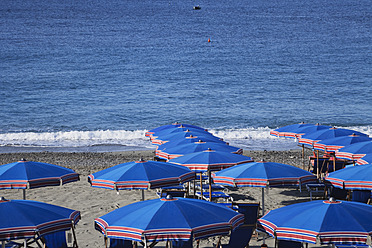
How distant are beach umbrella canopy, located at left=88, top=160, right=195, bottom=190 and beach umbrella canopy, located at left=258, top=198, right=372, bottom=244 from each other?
8.98ft

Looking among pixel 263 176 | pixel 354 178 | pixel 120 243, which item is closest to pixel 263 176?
pixel 263 176

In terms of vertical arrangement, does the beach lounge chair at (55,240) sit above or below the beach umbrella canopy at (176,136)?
below

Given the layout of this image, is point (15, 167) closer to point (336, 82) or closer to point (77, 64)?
point (336, 82)

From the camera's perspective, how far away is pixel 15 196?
1342 centimetres

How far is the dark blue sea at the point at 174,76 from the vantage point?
32031mm

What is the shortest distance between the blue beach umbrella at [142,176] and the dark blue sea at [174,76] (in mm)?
15118

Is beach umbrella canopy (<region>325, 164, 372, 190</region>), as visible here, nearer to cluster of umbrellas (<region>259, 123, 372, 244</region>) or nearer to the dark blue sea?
cluster of umbrellas (<region>259, 123, 372, 244</region>)

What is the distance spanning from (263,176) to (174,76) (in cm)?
3910

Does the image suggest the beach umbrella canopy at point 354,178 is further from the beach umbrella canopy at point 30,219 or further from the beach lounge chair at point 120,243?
the beach umbrella canopy at point 30,219

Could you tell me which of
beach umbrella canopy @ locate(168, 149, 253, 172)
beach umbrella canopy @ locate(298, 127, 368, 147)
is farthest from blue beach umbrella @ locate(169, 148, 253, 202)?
beach umbrella canopy @ locate(298, 127, 368, 147)

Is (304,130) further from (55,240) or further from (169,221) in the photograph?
(169,221)

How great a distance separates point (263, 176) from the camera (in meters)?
9.15

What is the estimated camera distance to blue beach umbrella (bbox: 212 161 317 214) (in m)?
9.11

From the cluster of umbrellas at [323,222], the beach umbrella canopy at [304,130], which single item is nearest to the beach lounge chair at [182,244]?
the cluster of umbrellas at [323,222]
